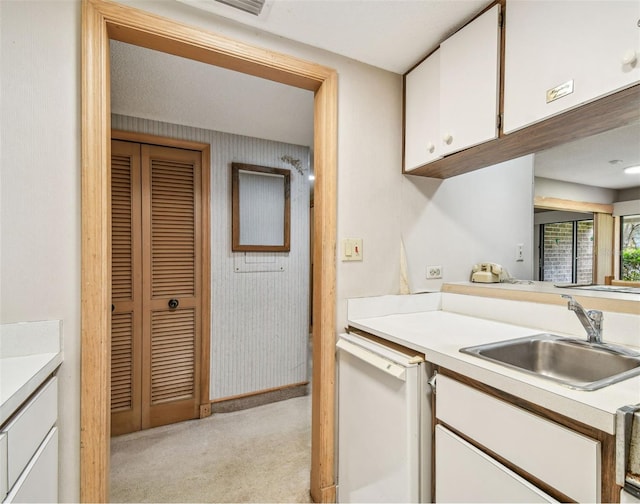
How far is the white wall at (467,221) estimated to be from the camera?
1.87 metres

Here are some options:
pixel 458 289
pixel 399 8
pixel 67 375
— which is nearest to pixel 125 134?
pixel 67 375

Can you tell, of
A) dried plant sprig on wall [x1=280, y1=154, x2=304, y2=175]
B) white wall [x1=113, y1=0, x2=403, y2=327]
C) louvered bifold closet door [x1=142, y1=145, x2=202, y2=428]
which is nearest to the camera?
white wall [x1=113, y1=0, x2=403, y2=327]

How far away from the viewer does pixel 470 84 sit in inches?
A: 53.4

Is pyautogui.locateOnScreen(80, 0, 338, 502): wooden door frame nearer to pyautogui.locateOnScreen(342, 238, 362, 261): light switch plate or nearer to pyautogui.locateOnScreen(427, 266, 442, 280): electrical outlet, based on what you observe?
pyautogui.locateOnScreen(342, 238, 362, 261): light switch plate

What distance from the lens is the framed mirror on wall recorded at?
2646 millimetres

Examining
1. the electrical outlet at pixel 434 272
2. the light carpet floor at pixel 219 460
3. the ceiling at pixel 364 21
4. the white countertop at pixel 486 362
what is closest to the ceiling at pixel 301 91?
the ceiling at pixel 364 21

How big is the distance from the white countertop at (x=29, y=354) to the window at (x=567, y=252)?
2.39 m

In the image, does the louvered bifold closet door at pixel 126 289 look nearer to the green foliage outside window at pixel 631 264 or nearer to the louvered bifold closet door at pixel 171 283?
the louvered bifold closet door at pixel 171 283

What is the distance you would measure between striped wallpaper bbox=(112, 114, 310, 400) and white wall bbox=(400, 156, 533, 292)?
130cm

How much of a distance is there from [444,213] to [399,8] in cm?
112

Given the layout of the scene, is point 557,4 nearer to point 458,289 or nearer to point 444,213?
point 444,213

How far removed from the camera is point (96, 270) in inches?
45.5

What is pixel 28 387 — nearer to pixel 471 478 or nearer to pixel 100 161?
pixel 100 161

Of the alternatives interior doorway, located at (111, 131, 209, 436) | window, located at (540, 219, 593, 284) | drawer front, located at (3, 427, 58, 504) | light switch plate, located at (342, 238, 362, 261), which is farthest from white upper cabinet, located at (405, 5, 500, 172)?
drawer front, located at (3, 427, 58, 504)
